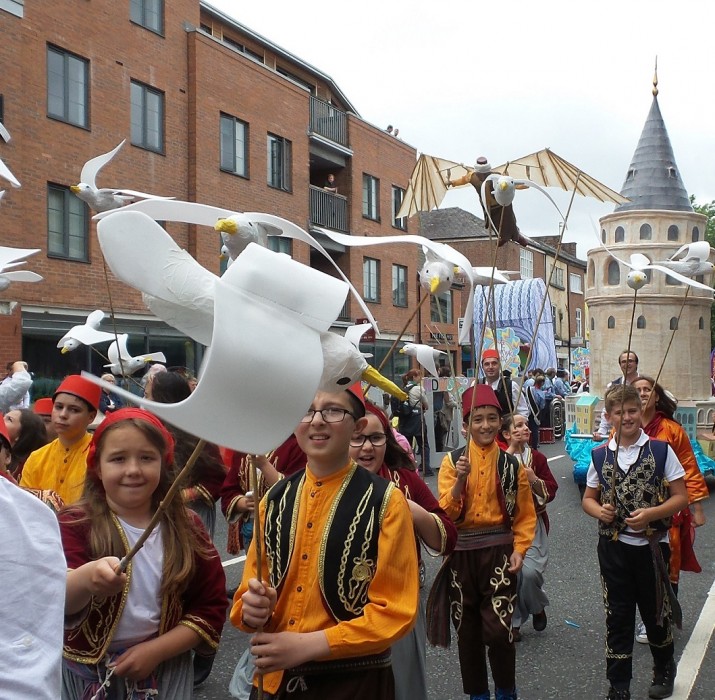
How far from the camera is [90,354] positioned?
15.0m

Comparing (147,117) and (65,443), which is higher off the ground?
(147,117)

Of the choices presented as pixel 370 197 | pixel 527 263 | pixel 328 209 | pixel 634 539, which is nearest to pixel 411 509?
pixel 634 539

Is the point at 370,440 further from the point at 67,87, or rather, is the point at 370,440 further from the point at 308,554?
the point at 67,87

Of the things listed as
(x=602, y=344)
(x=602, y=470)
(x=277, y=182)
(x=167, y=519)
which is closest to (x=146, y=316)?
(x=277, y=182)

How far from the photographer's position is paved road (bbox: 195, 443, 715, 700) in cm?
435

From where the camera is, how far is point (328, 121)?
24.0 meters

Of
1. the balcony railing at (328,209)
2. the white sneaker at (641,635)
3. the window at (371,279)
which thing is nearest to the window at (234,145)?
the balcony railing at (328,209)

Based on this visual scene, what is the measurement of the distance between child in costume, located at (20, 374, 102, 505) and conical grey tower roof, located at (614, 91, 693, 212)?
31.5ft

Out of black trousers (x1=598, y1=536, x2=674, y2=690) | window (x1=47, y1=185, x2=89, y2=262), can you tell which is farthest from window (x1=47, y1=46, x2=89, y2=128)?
black trousers (x1=598, y1=536, x2=674, y2=690)

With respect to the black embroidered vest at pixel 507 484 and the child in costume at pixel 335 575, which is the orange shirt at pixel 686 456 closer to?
the black embroidered vest at pixel 507 484

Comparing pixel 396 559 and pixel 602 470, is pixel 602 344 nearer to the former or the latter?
pixel 602 470

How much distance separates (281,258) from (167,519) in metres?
1.15

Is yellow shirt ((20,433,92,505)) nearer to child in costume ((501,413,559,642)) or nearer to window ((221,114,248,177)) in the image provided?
child in costume ((501,413,559,642))

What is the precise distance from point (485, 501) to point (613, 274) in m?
9.31
